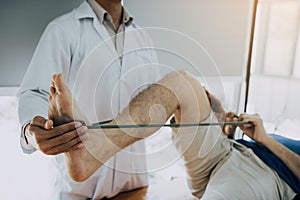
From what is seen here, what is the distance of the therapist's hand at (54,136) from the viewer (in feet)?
1.88

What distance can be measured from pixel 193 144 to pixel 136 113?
201 millimetres

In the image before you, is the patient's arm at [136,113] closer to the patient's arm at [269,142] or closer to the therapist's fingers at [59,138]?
the therapist's fingers at [59,138]

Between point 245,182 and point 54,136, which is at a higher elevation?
point 54,136

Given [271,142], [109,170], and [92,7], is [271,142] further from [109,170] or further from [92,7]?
[92,7]

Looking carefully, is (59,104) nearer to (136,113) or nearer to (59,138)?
(59,138)

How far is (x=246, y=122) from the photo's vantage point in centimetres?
83

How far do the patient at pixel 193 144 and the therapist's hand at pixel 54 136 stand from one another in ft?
0.04

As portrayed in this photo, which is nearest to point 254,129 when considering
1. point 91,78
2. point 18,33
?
point 91,78

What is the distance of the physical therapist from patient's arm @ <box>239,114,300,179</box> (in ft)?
0.99

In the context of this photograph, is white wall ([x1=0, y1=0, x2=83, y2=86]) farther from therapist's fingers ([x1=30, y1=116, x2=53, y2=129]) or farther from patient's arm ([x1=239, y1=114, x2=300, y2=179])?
patient's arm ([x1=239, y1=114, x2=300, y2=179])

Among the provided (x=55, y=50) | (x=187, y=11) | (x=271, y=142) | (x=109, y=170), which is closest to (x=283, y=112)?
Result: (x=271, y=142)

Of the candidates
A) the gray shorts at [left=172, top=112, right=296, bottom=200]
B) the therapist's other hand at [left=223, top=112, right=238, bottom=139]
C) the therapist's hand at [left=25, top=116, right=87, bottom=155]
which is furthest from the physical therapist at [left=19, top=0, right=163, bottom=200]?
the therapist's other hand at [left=223, top=112, right=238, bottom=139]

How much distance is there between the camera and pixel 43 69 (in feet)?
2.04

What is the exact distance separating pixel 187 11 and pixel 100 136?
1.25 ft
